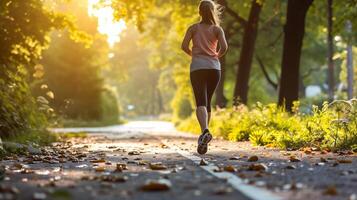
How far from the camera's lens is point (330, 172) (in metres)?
7.23

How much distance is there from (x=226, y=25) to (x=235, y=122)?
14051mm

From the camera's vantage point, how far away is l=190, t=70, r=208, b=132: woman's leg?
10.1m

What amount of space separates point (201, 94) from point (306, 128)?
307cm

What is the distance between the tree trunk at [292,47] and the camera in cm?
1805

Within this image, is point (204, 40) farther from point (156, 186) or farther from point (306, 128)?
point (156, 186)

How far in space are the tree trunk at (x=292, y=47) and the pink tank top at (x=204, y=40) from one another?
8.01 metres

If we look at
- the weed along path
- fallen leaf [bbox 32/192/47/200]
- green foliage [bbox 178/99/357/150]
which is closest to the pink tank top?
the weed along path

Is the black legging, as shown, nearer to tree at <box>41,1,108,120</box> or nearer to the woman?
the woman

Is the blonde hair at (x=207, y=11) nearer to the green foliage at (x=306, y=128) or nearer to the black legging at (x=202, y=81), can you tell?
the black legging at (x=202, y=81)

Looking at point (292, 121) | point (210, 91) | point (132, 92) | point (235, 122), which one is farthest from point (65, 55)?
point (132, 92)

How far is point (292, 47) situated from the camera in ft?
60.2

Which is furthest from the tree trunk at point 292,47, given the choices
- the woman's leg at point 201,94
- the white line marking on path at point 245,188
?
the white line marking on path at point 245,188

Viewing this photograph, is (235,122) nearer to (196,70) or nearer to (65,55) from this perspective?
(196,70)

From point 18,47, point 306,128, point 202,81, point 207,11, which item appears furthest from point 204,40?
point 18,47
